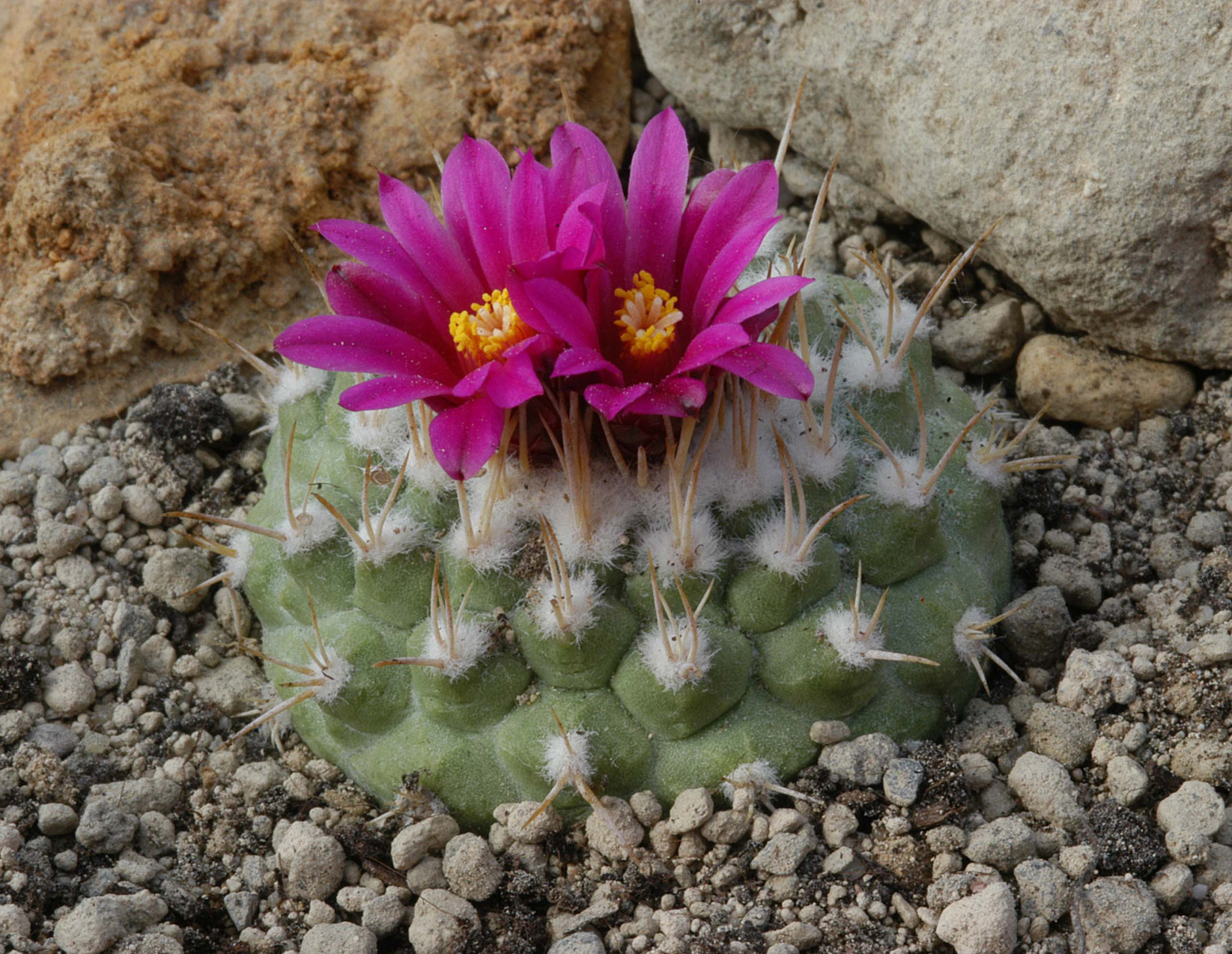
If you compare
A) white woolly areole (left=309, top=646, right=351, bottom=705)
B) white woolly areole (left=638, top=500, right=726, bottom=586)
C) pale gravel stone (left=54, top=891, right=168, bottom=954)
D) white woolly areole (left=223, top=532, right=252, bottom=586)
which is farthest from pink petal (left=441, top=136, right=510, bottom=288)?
pale gravel stone (left=54, top=891, right=168, bottom=954)

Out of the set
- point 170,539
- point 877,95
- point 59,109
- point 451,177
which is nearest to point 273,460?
point 170,539

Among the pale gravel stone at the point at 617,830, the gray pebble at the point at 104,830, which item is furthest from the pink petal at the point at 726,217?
the gray pebble at the point at 104,830

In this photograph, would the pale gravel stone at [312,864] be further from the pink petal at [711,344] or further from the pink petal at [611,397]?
the pink petal at [711,344]

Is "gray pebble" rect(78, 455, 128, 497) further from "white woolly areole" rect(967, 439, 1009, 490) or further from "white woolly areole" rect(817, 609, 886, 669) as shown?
"white woolly areole" rect(967, 439, 1009, 490)

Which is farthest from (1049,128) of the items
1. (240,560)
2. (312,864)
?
(312,864)

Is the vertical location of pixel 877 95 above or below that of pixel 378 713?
above

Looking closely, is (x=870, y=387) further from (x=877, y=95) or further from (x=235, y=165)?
(x=235, y=165)
